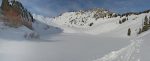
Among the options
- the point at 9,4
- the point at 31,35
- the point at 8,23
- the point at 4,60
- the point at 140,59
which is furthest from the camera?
the point at 9,4

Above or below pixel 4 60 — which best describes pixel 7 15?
A: above

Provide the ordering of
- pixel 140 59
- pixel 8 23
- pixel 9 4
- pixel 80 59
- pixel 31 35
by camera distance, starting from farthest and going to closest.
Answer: pixel 9 4 → pixel 8 23 → pixel 31 35 → pixel 80 59 → pixel 140 59

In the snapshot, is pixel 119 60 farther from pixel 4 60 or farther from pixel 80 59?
pixel 4 60

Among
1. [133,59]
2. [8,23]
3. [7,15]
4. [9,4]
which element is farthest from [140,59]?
[9,4]

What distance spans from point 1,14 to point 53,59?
68.1 meters

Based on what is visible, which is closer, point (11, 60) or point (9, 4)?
point (11, 60)

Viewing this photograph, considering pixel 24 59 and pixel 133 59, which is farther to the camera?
pixel 24 59

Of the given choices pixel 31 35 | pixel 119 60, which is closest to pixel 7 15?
pixel 31 35

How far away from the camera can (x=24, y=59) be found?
3216cm

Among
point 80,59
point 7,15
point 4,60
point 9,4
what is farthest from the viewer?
point 9,4

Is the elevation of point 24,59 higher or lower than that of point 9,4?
lower

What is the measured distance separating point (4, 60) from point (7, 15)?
73.0 meters

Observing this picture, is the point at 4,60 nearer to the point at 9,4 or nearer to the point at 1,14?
the point at 1,14

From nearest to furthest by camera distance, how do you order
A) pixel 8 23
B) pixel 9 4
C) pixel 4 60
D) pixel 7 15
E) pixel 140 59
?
pixel 140 59
pixel 4 60
pixel 8 23
pixel 7 15
pixel 9 4
